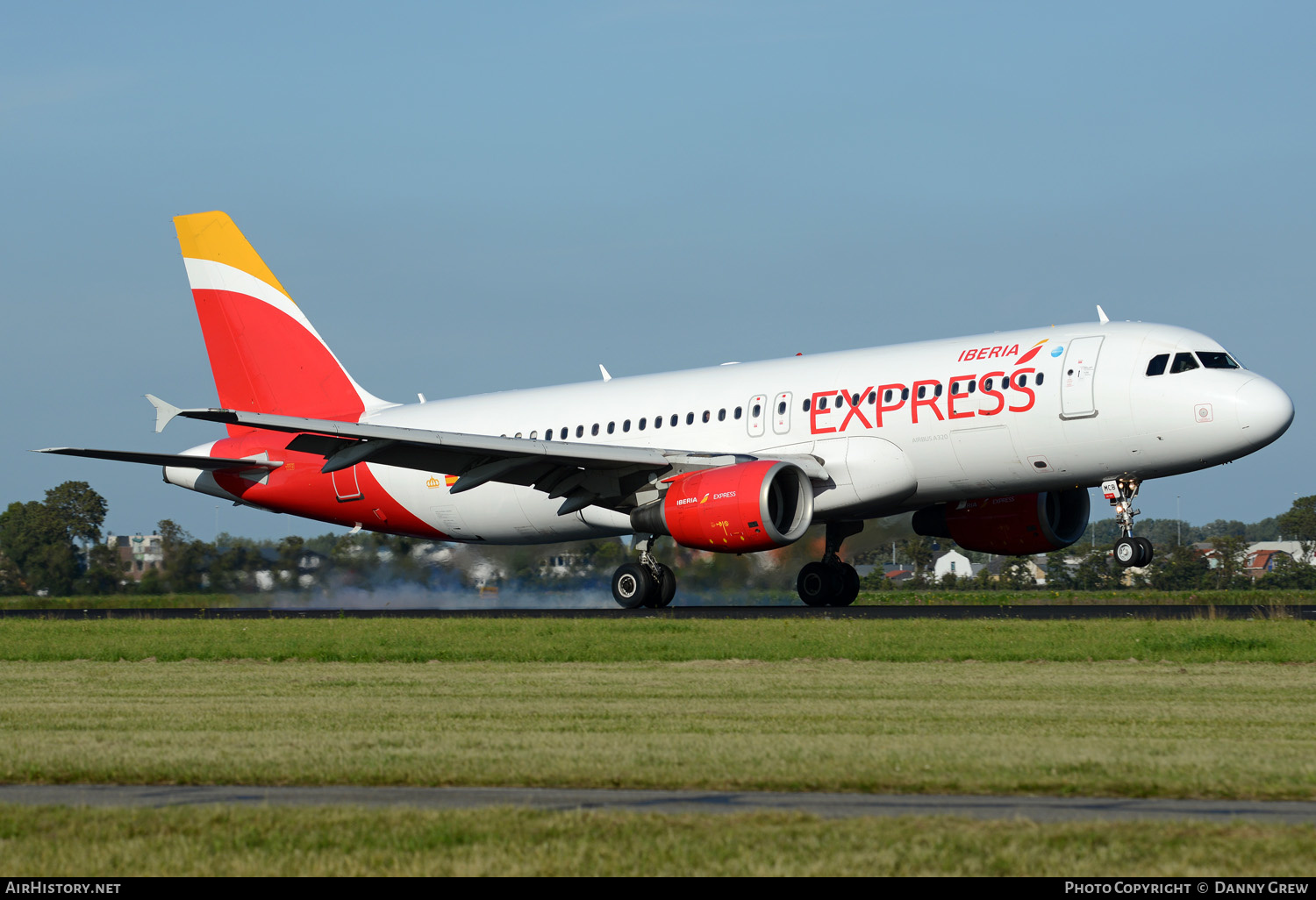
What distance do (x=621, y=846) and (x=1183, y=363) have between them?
19.8 meters

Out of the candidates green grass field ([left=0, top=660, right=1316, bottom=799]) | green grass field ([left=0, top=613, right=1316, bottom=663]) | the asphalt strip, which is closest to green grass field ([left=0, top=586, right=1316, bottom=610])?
green grass field ([left=0, top=613, right=1316, bottom=663])

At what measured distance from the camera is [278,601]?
3359 cm

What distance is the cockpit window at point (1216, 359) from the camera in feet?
Answer: 78.4

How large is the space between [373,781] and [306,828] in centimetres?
164

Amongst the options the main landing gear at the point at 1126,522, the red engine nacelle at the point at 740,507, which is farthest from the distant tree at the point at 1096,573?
the red engine nacelle at the point at 740,507

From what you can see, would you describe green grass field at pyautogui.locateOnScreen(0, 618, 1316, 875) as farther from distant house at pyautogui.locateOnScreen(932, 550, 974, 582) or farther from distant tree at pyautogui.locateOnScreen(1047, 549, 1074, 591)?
distant house at pyautogui.locateOnScreen(932, 550, 974, 582)

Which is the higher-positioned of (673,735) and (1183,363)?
(1183,363)

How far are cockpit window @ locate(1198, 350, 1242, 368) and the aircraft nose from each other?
25.9 inches

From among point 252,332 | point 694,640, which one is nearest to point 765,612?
point 694,640

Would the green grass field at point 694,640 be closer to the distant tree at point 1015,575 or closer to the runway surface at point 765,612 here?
the runway surface at point 765,612

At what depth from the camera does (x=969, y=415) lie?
24797 mm

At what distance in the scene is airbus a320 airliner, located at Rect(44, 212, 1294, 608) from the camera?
24031mm

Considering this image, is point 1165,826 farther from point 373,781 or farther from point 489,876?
point 373,781

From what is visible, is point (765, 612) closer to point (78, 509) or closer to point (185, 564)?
point (185, 564)
